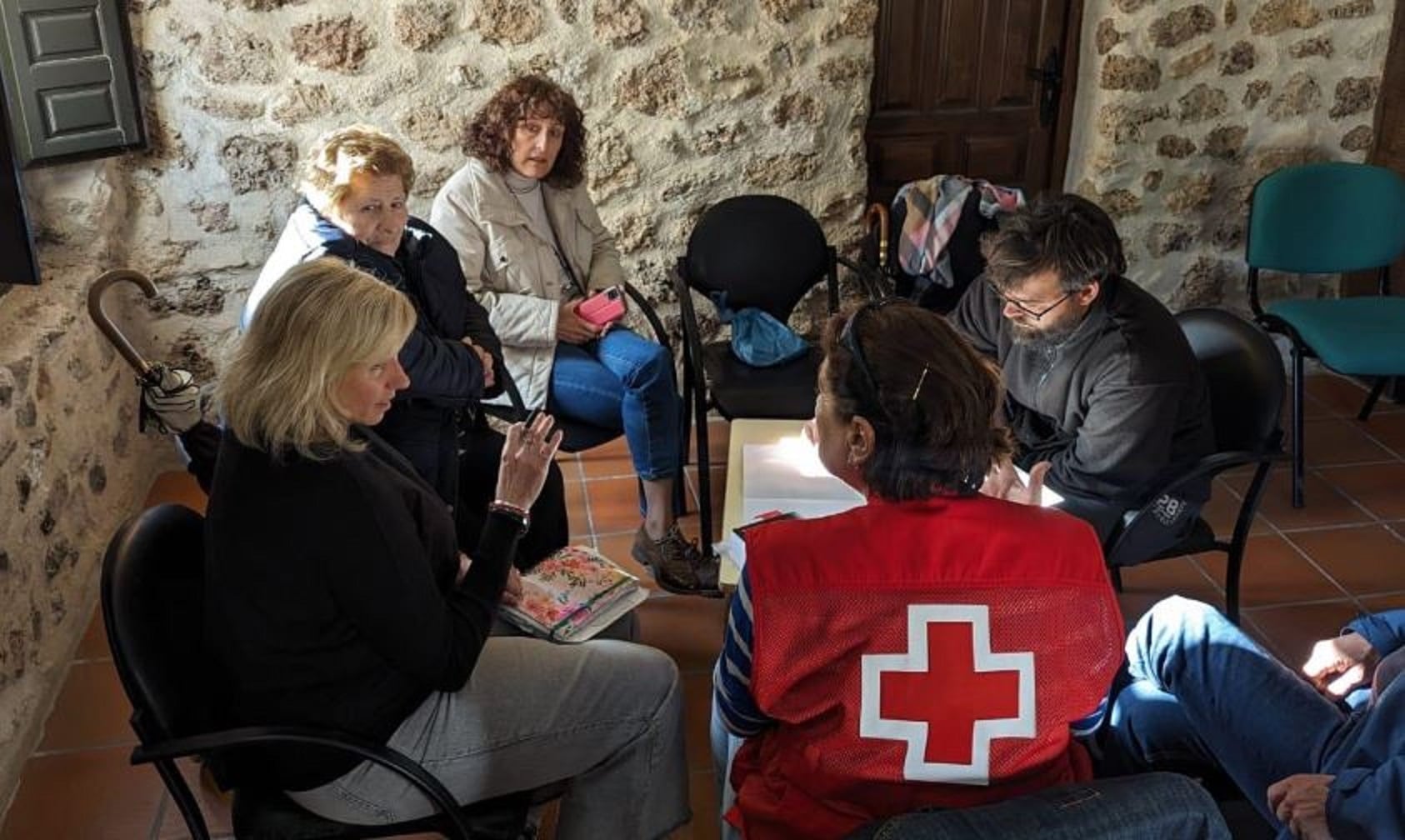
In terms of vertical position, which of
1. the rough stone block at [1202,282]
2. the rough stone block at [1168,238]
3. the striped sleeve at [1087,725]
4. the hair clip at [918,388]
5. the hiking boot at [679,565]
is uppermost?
the hair clip at [918,388]

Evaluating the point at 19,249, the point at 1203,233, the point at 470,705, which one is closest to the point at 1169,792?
the point at 470,705

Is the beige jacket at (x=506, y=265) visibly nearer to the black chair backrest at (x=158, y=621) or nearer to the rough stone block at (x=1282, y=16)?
the black chair backrest at (x=158, y=621)

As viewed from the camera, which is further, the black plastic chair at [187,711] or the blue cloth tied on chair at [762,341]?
the blue cloth tied on chair at [762,341]

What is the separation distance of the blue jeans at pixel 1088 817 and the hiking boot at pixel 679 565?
187 cm

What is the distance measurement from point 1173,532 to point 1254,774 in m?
0.83

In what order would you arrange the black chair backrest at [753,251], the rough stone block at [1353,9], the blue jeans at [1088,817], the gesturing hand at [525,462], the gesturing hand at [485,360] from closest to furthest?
1. the blue jeans at [1088,817]
2. the gesturing hand at [525,462]
3. the gesturing hand at [485,360]
4. the black chair backrest at [753,251]
5. the rough stone block at [1353,9]

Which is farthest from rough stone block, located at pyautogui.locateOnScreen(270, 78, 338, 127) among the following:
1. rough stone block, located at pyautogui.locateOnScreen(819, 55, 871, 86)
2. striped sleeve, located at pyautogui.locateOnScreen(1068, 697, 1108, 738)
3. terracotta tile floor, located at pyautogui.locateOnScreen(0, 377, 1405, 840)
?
striped sleeve, located at pyautogui.locateOnScreen(1068, 697, 1108, 738)

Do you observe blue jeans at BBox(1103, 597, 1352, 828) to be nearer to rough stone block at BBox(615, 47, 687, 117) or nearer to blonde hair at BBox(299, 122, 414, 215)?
blonde hair at BBox(299, 122, 414, 215)

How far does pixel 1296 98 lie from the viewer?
13.5ft

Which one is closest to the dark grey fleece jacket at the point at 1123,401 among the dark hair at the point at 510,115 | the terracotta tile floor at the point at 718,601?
the terracotta tile floor at the point at 718,601

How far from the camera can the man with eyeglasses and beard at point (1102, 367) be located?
2453mm

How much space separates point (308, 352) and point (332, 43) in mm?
2057

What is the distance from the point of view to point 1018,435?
279 cm

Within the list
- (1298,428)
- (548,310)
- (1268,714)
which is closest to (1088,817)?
(1268,714)
